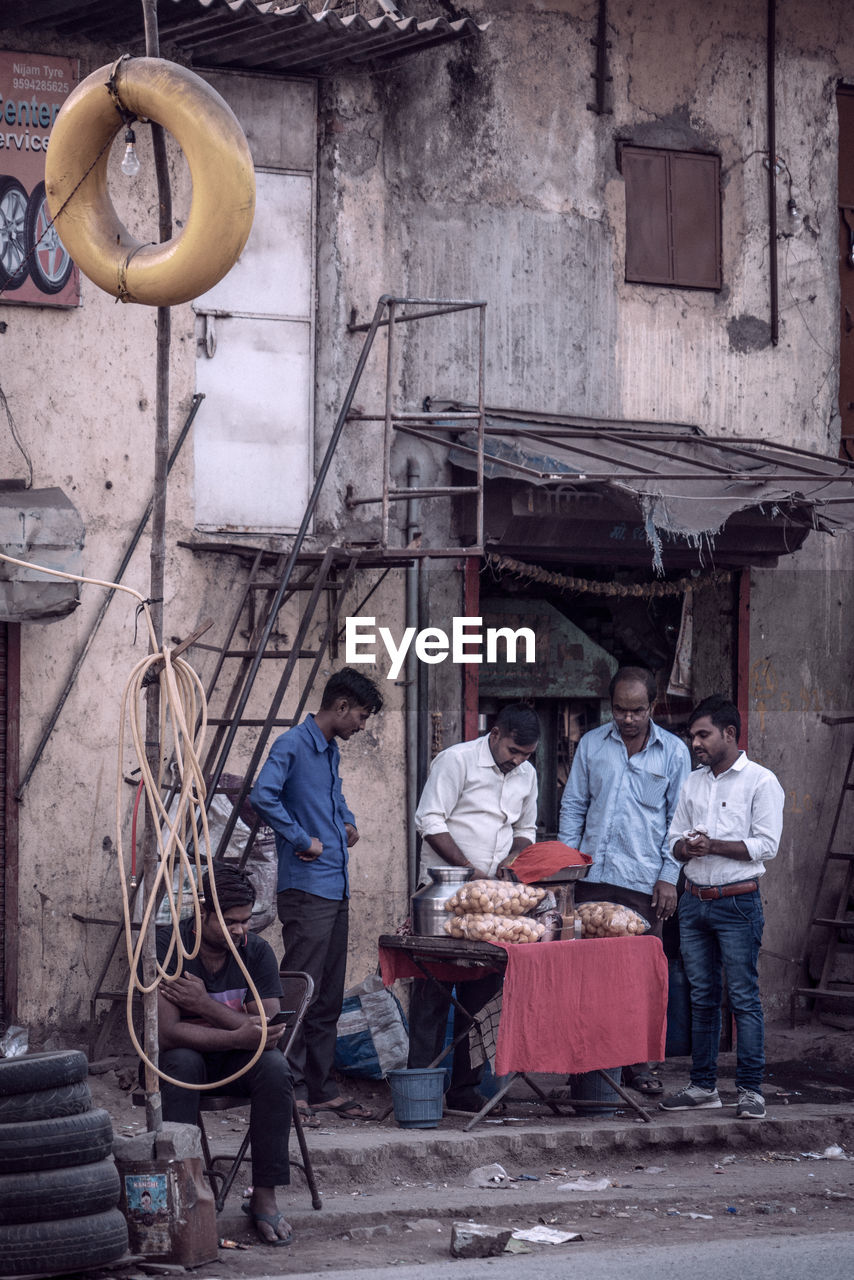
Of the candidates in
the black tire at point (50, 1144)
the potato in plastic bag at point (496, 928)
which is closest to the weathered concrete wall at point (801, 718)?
the potato in plastic bag at point (496, 928)

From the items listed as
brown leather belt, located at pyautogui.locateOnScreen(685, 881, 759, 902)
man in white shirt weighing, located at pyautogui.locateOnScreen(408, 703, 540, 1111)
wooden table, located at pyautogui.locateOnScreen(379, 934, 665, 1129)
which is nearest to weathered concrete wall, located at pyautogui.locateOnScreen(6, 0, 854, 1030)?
man in white shirt weighing, located at pyautogui.locateOnScreen(408, 703, 540, 1111)

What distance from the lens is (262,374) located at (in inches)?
393

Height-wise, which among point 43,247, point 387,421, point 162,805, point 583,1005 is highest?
point 43,247

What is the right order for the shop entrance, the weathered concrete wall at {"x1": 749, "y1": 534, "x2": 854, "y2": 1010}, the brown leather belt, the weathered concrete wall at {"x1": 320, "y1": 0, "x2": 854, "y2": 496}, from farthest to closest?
the weathered concrete wall at {"x1": 749, "y1": 534, "x2": 854, "y2": 1010}
the shop entrance
the weathered concrete wall at {"x1": 320, "y1": 0, "x2": 854, "y2": 496}
the brown leather belt

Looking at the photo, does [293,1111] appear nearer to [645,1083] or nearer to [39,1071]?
[39,1071]

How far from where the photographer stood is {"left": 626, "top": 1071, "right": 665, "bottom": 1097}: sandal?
30.5ft

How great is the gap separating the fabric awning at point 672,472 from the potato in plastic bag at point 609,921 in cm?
192

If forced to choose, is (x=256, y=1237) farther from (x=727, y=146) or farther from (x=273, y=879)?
(x=727, y=146)

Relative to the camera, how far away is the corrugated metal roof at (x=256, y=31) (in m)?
9.04

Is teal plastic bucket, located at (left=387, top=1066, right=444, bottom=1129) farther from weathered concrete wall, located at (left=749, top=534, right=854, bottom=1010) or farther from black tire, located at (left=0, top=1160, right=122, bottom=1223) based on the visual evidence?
weathered concrete wall, located at (left=749, top=534, right=854, bottom=1010)

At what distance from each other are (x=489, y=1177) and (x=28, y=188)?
5585 mm

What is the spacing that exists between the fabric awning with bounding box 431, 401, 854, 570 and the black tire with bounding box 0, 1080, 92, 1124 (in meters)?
4.17

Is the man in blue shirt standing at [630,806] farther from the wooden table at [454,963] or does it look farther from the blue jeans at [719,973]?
the wooden table at [454,963]

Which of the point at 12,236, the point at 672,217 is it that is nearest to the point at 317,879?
the point at 12,236
